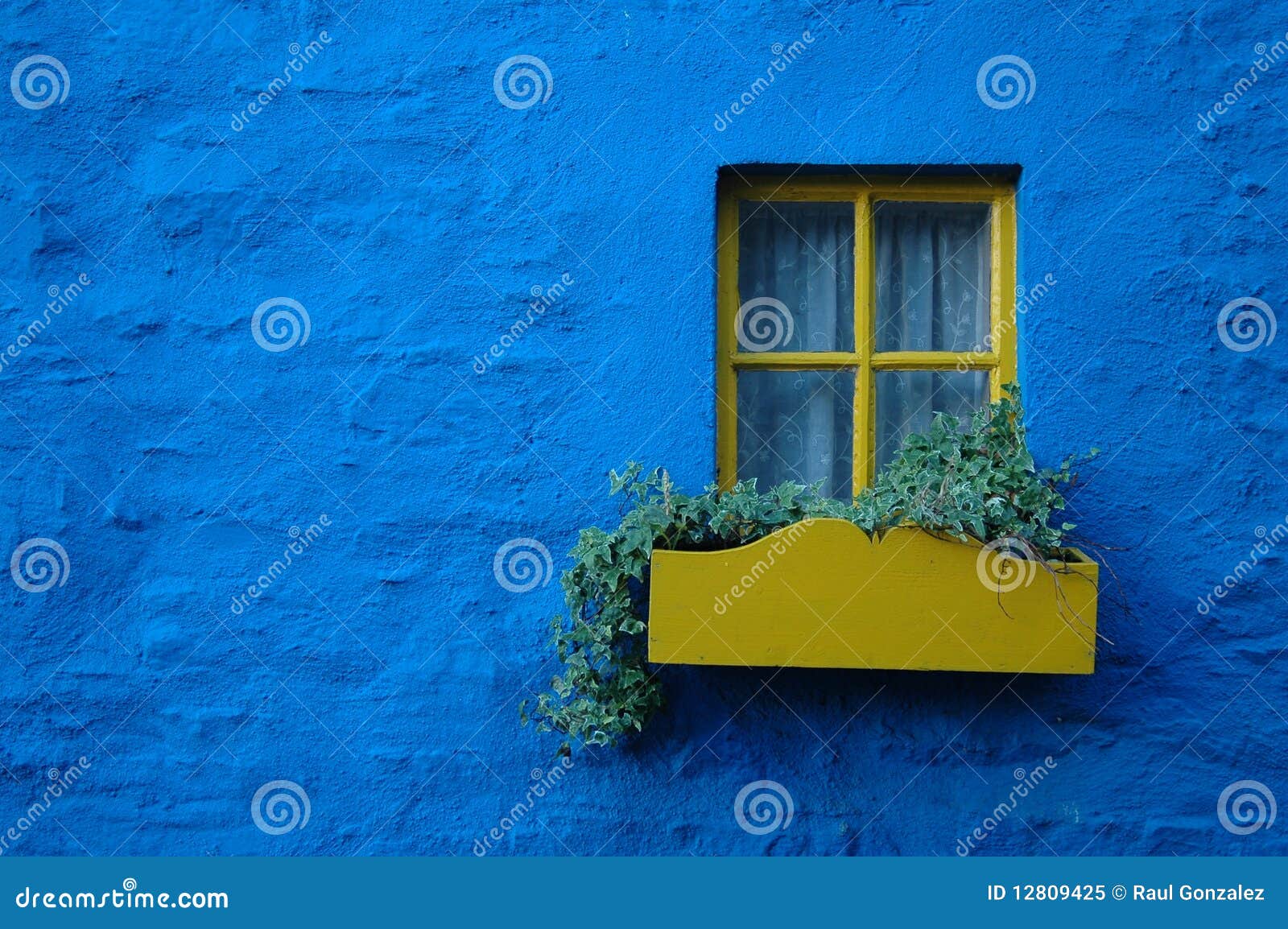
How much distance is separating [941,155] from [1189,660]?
1717mm

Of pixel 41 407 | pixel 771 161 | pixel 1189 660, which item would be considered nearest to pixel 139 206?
pixel 41 407

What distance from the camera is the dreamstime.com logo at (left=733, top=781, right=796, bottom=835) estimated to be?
121 inches

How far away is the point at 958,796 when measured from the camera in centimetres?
308

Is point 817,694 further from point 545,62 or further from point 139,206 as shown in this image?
point 139,206

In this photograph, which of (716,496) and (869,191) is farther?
(869,191)

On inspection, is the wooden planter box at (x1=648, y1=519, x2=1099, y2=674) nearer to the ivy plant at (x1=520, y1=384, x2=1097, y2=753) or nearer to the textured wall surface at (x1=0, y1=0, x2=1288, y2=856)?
the ivy plant at (x1=520, y1=384, x2=1097, y2=753)

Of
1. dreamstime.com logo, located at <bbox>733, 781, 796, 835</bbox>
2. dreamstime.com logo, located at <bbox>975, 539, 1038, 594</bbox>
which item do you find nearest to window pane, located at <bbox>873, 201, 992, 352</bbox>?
dreamstime.com logo, located at <bbox>975, 539, 1038, 594</bbox>

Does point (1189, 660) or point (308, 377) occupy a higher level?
point (308, 377)
